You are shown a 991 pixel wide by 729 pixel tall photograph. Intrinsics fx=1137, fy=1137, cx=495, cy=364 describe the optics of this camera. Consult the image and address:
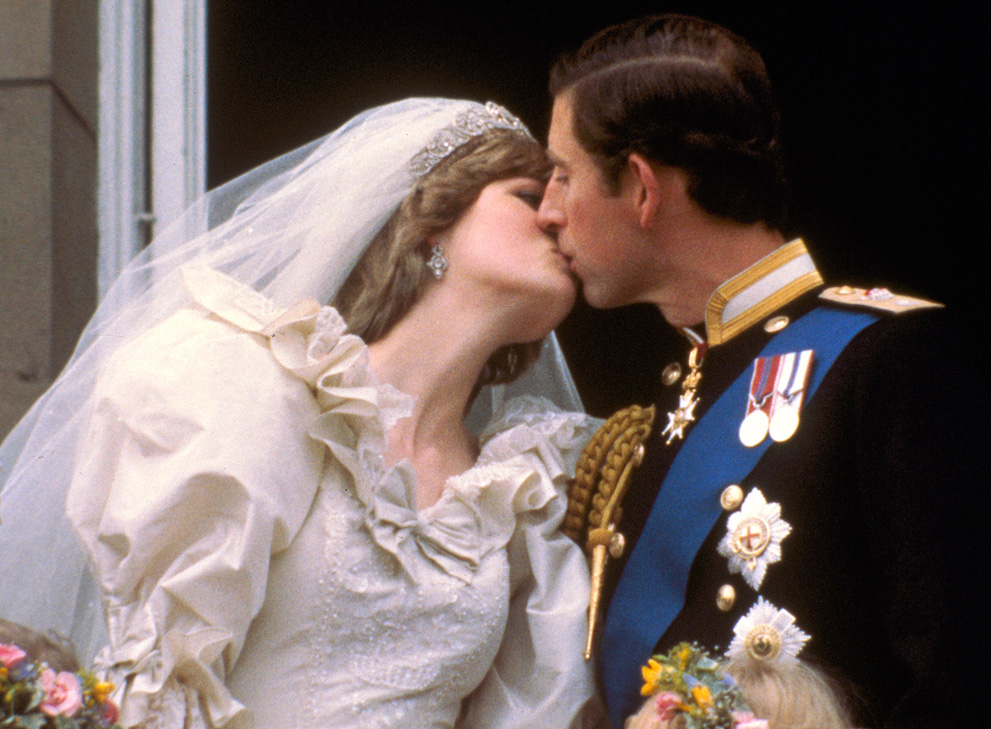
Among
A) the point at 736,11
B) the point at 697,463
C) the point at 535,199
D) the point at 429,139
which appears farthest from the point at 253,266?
the point at 736,11

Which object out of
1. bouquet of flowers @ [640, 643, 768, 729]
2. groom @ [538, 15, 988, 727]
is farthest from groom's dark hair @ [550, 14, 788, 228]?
bouquet of flowers @ [640, 643, 768, 729]

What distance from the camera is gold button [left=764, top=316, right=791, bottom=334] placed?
182cm

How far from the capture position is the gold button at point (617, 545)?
1895 mm

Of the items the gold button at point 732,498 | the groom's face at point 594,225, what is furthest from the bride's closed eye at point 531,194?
the gold button at point 732,498

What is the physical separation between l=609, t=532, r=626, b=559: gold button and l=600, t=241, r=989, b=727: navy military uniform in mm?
91

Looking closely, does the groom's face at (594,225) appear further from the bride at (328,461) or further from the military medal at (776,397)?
the military medal at (776,397)

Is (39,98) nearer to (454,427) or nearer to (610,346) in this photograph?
(454,427)

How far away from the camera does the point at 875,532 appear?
1533 millimetres

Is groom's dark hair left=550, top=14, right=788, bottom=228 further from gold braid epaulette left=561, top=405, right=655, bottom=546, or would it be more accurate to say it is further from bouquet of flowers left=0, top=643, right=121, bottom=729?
bouquet of flowers left=0, top=643, right=121, bottom=729

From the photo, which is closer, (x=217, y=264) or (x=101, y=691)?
(x=101, y=691)

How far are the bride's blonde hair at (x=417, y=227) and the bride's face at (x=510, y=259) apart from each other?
3 centimetres

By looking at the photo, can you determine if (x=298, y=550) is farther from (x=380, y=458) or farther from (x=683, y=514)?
(x=683, y=514)

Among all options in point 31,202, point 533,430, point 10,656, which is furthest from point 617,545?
point 31,202

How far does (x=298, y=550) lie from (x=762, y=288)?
2.87 feet
